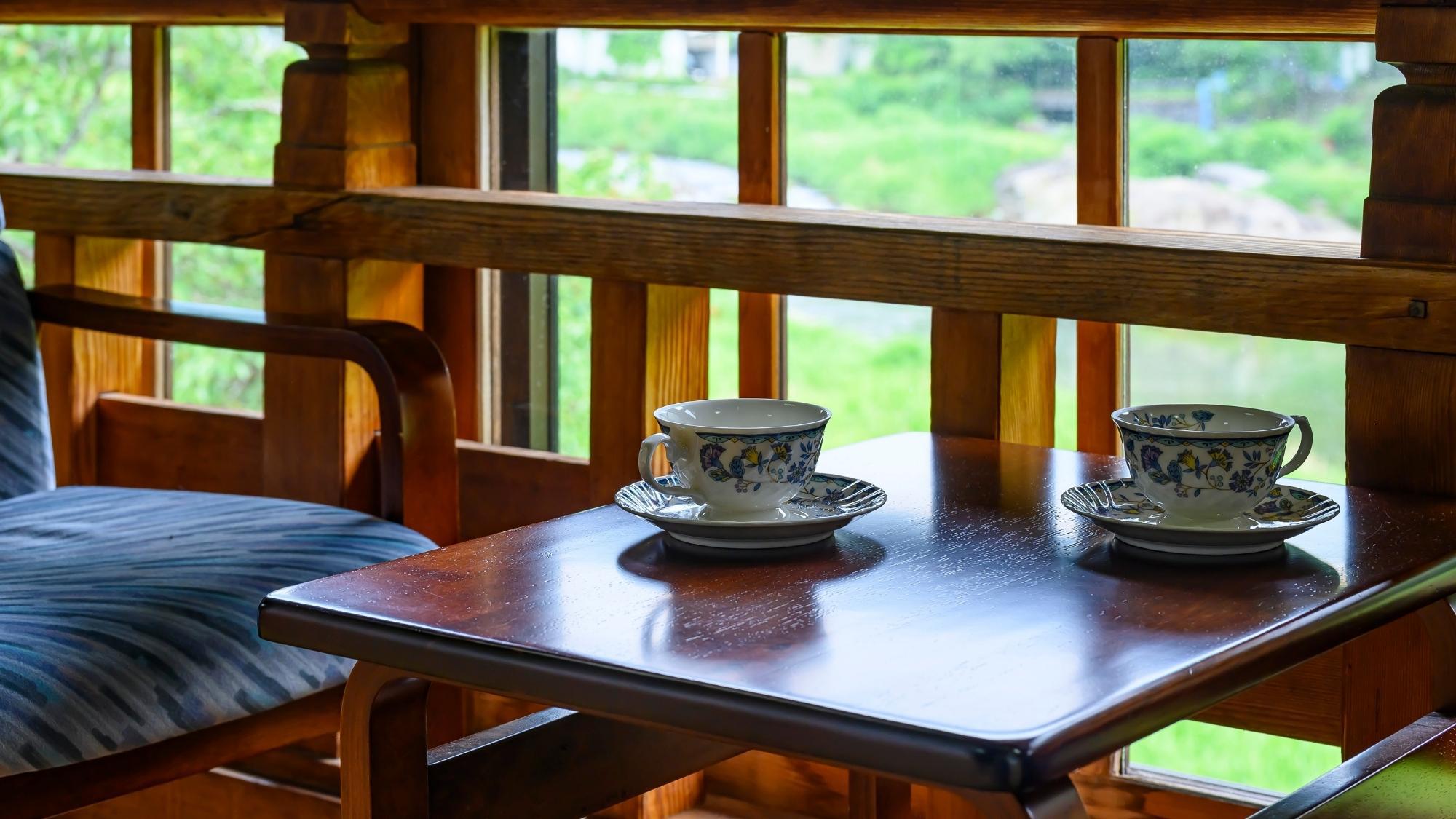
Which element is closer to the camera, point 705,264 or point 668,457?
point 668,457

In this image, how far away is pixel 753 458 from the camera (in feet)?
3.32

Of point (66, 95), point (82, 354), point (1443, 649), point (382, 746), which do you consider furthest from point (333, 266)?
point (66, 95)

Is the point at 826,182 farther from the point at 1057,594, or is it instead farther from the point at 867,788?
the point at 1057,594

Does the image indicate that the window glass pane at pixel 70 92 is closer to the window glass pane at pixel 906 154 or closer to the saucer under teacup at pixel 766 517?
the window glass pane at pixel 906 154

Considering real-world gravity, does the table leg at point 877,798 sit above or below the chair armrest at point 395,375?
below

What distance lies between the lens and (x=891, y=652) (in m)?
0.81

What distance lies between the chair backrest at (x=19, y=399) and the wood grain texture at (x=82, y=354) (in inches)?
9.4

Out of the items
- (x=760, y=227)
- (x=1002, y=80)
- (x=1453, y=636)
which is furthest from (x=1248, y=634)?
(x=1002, y=80)

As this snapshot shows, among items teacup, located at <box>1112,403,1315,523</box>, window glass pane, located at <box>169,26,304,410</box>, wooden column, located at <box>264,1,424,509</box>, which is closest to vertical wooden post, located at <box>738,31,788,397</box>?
wooden column, located at <box>264,1,424,509</box>

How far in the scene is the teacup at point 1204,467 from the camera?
99cm

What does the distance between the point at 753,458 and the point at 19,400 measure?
3.16 feet


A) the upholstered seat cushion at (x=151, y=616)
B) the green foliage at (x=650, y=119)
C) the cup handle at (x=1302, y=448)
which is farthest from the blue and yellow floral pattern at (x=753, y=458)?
the green foliage at (x=650, y=119)

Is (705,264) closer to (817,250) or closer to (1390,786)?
(817,250)

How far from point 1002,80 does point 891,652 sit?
0.90 meters
